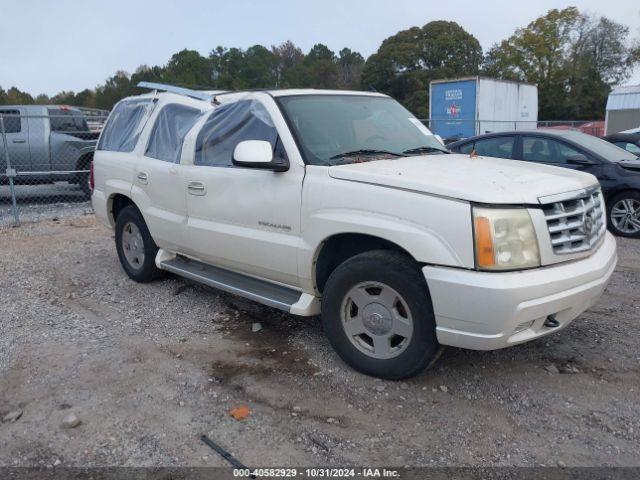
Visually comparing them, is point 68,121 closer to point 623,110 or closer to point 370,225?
point 370,225

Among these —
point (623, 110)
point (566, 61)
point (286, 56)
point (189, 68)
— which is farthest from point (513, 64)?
point (286, 56)

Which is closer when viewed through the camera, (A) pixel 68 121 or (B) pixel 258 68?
(A) pixel 68 121

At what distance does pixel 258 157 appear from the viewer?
3.90 meters

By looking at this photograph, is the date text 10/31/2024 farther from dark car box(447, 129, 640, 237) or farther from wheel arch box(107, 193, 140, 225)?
dark car box(447, 129, 640, 237)

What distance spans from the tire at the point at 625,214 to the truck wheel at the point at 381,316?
18.8 feet

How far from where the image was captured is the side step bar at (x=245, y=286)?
4.04 metres

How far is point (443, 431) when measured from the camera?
3234mm

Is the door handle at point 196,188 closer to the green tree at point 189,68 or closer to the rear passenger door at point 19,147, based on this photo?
the rear passenger door at point 19,147

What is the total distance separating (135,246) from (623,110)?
28.7 metres

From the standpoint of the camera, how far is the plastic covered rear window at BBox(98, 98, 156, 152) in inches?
231

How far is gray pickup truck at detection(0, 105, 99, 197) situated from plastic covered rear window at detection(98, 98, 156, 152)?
18.3 ft

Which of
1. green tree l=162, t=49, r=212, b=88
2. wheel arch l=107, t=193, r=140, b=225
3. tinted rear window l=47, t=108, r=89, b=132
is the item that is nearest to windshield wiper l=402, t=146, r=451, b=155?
wheel arch l=107, t=193, r=140, b=225

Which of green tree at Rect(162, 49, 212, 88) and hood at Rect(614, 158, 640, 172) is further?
green tree at Rect(162, 49, 212, 88)

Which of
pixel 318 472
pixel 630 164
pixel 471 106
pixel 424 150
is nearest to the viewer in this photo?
pixel 318 472
